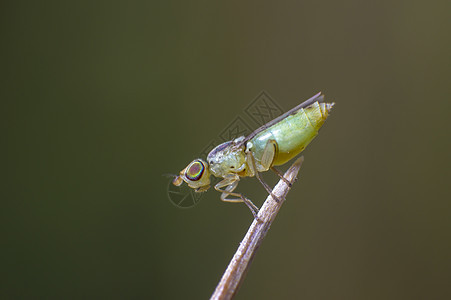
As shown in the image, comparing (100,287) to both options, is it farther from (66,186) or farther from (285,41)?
(285,41)

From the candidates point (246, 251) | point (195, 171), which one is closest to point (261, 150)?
point (195, 171)

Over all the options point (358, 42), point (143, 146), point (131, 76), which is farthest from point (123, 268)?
point (358, 42)

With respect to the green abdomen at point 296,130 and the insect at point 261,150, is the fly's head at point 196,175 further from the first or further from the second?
the green abdomen at point 296,130

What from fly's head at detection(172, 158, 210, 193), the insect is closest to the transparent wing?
the insect

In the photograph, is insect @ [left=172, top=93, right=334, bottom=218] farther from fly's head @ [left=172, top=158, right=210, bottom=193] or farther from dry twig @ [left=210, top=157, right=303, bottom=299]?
dry twig @ [left=210, top=157, right=303, bottom=299]

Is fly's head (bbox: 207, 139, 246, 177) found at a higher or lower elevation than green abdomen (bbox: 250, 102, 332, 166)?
higher

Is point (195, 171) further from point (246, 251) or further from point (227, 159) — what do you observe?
point (246, 251)
